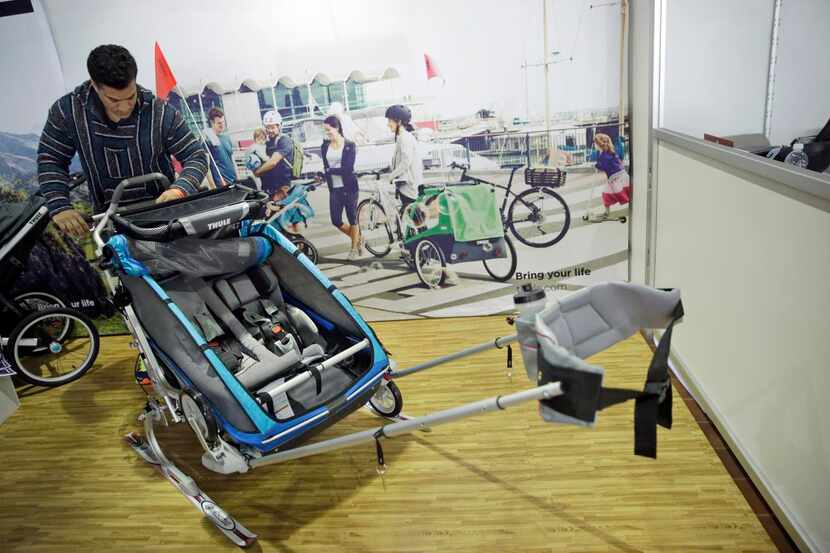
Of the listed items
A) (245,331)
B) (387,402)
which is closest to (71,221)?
(245,331)

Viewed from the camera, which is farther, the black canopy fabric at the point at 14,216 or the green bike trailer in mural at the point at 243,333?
the black canopy fabric at the point at 14,216

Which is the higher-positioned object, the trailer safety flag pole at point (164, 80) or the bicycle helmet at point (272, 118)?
the trailer safety flag pole at point (164, 80)

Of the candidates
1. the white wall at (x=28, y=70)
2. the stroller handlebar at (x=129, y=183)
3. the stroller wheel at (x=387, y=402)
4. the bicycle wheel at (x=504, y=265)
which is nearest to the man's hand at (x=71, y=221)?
the stroller handlebar at (x=129, y=183)

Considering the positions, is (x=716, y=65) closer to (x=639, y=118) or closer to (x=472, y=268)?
(x=639, y=118)

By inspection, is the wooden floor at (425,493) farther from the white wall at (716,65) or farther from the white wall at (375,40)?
the white wall at (375,40)

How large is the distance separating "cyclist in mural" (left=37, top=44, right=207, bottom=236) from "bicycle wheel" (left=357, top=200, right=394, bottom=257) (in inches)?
40.9

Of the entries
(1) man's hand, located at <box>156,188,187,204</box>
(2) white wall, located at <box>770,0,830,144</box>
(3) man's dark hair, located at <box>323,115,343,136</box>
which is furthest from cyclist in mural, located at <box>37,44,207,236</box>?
(2) white wall, located at <box>770,0,830,144</box>

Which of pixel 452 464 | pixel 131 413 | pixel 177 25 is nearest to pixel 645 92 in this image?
pixel 452 464

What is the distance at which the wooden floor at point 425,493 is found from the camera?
231cm

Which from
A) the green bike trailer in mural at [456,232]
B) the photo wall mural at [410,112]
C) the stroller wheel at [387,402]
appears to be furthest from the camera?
the green bike trailer in mural at [456,232]

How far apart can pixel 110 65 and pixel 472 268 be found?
2326 millimetres

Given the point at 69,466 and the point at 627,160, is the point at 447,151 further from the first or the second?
the point at 69,466

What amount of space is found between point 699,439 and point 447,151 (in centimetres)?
211

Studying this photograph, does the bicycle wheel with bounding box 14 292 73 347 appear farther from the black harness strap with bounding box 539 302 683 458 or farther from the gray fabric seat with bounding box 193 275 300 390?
the black harness strap with bounding box 539 302 683 458
